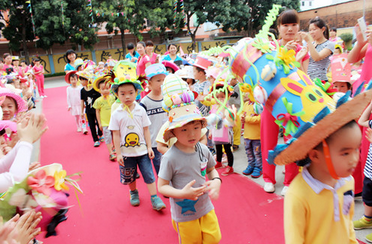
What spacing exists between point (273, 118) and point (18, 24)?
22.5 m

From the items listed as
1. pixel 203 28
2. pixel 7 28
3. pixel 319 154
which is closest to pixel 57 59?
pixel 7 28

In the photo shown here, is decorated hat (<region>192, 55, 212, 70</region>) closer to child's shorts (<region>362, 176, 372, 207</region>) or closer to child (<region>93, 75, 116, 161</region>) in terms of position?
child (<region>93, 75, 116, 161</region>)

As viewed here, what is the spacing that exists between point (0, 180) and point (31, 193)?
248 mm

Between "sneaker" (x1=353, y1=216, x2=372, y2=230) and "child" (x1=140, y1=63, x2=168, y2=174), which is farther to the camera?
"child" (x1=140, y1=63, x2=168, y2=174)

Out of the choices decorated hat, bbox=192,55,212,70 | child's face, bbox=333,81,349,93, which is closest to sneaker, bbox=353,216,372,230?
child's face, bbox=333,81,349,93

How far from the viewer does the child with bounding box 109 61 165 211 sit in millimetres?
3230

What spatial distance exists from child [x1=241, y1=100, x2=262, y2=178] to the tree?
2119 cm

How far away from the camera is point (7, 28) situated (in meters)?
19.7

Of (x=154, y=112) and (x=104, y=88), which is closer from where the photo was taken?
(x=154, y=112)

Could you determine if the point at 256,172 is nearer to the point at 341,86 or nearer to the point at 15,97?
the point at 341,86

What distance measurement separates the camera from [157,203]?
328cm

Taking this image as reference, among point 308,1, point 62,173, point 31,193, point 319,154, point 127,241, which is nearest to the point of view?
point 319,154

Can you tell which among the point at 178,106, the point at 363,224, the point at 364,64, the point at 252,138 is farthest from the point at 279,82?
the point at 252,138

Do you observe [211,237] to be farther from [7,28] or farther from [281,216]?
[7,28]
